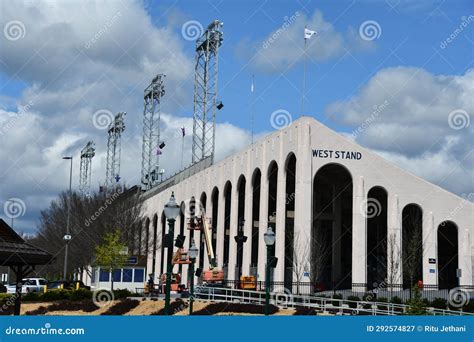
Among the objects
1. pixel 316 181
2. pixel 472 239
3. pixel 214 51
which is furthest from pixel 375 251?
pixel 214 51

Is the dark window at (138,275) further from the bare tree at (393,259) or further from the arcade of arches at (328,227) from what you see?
the bare tree at (393,259)

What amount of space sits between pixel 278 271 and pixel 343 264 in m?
18.4

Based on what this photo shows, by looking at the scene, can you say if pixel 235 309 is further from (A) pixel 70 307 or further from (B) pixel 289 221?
(B) pixel 289 221

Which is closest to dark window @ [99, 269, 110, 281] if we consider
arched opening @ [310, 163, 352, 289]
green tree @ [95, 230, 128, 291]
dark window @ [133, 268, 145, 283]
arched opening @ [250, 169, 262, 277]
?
green tree @ [95, 230, 128, 291]

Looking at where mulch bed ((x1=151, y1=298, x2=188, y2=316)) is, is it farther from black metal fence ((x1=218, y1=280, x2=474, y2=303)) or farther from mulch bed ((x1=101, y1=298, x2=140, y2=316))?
black metal fence ((x1=218, y1=280, x2=474, y2=303))

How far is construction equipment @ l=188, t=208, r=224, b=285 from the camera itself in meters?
53.9

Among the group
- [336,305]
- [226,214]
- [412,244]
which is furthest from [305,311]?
[226,214]

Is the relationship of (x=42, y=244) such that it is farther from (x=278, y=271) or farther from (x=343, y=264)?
(x=278, y=271)

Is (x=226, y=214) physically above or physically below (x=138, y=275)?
above

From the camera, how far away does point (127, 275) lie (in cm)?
6006

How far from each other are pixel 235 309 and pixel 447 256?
44.4 metres

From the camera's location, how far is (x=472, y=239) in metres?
55.1

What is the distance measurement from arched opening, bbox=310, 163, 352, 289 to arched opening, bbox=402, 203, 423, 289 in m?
5.71

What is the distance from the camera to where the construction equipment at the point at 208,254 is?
5387 centimetres
